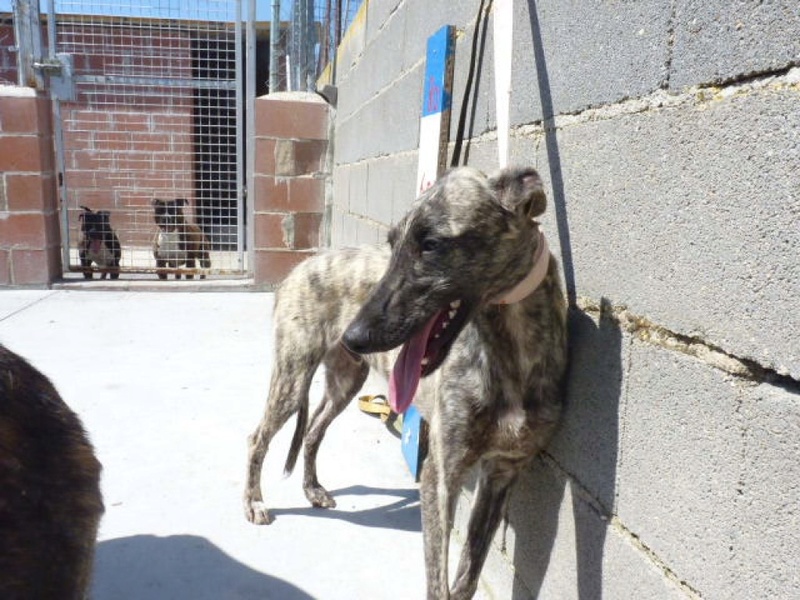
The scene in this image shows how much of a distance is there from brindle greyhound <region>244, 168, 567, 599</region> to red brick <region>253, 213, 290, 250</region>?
5.57 meters

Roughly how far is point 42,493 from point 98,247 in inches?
308

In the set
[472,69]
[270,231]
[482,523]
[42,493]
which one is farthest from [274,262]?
[42,493]

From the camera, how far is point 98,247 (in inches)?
340

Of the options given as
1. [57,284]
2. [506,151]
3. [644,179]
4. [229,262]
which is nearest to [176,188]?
[229,262]

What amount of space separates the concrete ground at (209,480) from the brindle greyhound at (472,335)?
69cm

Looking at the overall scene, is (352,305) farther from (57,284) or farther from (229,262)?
(229,262)

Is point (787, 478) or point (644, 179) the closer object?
point (787, 478)

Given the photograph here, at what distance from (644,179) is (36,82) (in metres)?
7.77

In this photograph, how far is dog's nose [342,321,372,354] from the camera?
186 centimetres

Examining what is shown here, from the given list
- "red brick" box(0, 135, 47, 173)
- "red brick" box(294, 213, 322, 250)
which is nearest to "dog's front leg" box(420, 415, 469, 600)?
"red brick" box(294, 213, 322, 250)

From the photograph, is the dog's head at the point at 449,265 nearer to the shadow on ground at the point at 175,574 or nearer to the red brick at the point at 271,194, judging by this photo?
the shadow on ground at the point at 175,574

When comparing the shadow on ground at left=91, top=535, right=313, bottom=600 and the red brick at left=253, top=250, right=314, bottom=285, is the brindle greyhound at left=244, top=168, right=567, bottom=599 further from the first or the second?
the red brick at left=253, top=250, right=314, bottom=285

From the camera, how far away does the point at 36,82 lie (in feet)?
24.8

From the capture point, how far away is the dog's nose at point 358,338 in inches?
73.3
